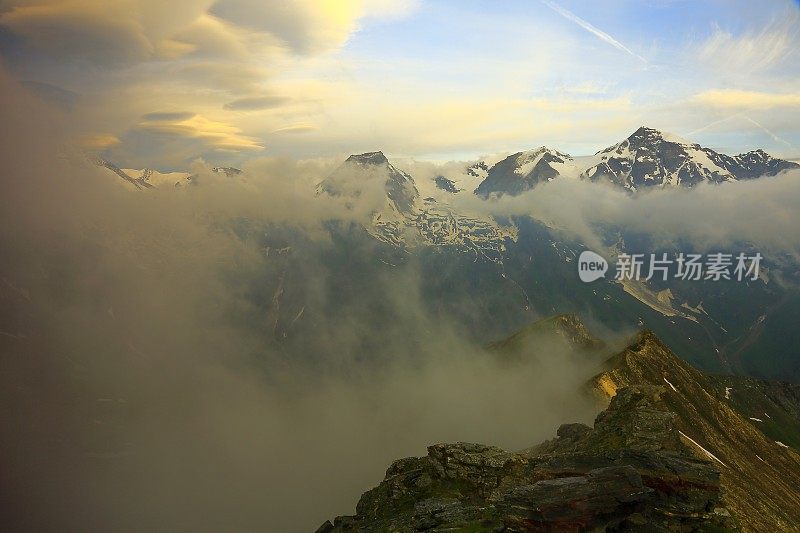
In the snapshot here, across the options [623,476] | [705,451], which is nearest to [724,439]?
[705,451]

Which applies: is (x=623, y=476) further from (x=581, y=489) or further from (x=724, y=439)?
(x=724, y=439)

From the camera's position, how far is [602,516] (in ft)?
129

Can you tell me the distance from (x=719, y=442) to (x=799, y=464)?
3828 cm

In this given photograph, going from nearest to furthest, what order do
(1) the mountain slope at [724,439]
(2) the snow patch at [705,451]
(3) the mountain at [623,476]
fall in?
(3) the mountain at [623,476], (1) the mountain slope at [724,439], (2) the snow patch at [705,451]

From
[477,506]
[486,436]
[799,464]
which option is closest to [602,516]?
[477,506]

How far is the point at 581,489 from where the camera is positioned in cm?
4056

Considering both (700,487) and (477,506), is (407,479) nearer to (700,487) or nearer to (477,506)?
(477,506)

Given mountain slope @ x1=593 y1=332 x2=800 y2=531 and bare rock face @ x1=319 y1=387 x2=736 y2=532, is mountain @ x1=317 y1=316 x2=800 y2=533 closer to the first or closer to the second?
bare rock face @ x1=319 y1=387 x2=736 y2=532

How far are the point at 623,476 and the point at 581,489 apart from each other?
161 inches

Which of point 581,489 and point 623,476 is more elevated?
point 623,476

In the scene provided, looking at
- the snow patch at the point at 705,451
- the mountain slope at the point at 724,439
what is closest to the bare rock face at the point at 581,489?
the mountain slope at the point at 724,439

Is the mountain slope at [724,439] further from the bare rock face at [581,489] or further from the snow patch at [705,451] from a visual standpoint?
the bare rock face at [581,489]

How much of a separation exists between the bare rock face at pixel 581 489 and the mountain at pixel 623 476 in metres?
0.10

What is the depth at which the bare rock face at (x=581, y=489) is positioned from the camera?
3984cm
